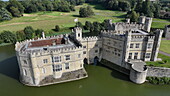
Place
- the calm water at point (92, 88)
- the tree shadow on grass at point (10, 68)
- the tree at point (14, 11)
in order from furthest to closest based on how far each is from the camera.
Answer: the tree at point (14, 11), the tree shadow on grass at point (10, 68), the calm water at point (92, 88)

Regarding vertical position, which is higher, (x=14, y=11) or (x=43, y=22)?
(x=14, y=11)

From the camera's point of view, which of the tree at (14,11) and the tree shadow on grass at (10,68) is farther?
the tree at (14,11)

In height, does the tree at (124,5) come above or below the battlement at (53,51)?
above

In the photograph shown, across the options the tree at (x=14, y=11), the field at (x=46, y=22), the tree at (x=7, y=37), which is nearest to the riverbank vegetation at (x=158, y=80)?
the field at (x=46, y=22)

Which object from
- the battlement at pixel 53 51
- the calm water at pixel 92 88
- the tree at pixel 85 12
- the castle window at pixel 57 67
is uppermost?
the tree at pixel 85 12

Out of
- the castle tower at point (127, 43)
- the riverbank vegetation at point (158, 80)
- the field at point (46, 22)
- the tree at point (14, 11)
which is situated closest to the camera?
the riverbank vegetation at point (158, 80)

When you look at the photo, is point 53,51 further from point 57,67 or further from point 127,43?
point 127,43

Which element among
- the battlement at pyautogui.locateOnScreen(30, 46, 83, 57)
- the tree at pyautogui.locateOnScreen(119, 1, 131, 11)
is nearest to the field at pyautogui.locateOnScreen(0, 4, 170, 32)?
the tree at pyautogui.locateOnScreen(119, 1, 131, 11)

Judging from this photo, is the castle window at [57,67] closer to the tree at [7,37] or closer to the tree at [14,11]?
the tree at [7,37]

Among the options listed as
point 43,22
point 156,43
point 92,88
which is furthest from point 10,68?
point 43,22
